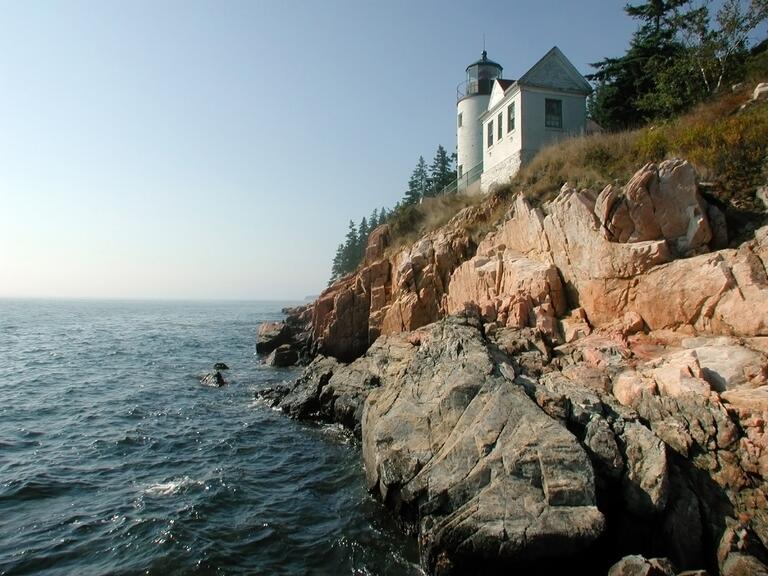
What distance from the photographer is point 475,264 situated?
19328mm

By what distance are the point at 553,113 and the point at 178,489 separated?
26.1 metres

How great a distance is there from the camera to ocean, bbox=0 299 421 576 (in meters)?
9.08

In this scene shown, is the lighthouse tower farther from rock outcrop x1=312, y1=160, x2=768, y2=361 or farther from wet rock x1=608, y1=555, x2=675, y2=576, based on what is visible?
wet rock x1=608, y1=555, x2=675, y2=576

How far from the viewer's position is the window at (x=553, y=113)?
2622 centimetres

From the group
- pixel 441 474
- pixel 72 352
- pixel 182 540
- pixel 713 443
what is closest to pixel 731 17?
pixel 713 443

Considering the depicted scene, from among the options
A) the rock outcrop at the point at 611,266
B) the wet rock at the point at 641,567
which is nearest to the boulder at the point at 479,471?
the wet rock at the point at 641,567

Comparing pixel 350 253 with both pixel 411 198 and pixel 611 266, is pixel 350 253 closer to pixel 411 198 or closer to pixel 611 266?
pixel 411 198

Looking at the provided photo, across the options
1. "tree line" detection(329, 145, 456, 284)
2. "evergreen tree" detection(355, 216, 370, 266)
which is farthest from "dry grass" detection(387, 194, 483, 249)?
"evergreen tree" detection(355, 216, 370, 266)

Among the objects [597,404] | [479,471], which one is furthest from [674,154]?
[479,471]

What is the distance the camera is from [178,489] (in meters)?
12.0

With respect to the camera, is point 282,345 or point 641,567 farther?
point 282,345

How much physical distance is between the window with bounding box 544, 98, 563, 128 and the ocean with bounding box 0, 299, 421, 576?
2091 centimetres

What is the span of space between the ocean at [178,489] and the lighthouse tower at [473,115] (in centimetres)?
2219

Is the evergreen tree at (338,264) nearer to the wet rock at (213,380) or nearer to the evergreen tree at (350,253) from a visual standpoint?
the evergreen tree at (350,253)
